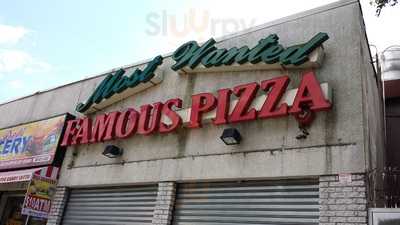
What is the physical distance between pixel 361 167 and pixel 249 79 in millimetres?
2903

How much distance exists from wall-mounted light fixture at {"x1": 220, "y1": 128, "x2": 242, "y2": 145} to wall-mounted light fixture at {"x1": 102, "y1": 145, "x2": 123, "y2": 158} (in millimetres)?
3019

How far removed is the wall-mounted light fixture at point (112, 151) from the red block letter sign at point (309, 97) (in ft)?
14.3

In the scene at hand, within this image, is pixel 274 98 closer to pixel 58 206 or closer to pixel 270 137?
pixel 270 137

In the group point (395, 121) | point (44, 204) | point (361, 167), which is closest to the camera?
point (361, 167)

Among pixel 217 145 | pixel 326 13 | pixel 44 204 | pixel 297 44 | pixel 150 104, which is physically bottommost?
pixel 44 204

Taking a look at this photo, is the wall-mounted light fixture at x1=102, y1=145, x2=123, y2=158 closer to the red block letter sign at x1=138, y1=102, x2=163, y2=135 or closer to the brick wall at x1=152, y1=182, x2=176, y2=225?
the red block letter sign at x1=138, y1=102, x2=163, y2=135

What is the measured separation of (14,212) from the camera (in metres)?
12.9

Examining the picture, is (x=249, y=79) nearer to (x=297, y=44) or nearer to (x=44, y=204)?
(x=297, y=44)

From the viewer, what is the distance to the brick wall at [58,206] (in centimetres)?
1026

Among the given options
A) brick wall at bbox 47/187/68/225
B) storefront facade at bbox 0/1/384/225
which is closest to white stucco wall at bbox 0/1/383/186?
storefront facade at bbox 0/1/384/225

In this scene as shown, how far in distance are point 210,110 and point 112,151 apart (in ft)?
8.83

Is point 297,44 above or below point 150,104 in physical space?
above

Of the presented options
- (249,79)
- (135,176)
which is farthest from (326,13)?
(135,176)

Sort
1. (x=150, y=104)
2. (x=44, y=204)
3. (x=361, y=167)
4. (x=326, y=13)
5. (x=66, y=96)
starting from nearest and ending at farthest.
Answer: (x=361, y=167) < (x=326, y=13) < (x=150, y=104) < (x=44, y=204) < (x=66, y=96)
